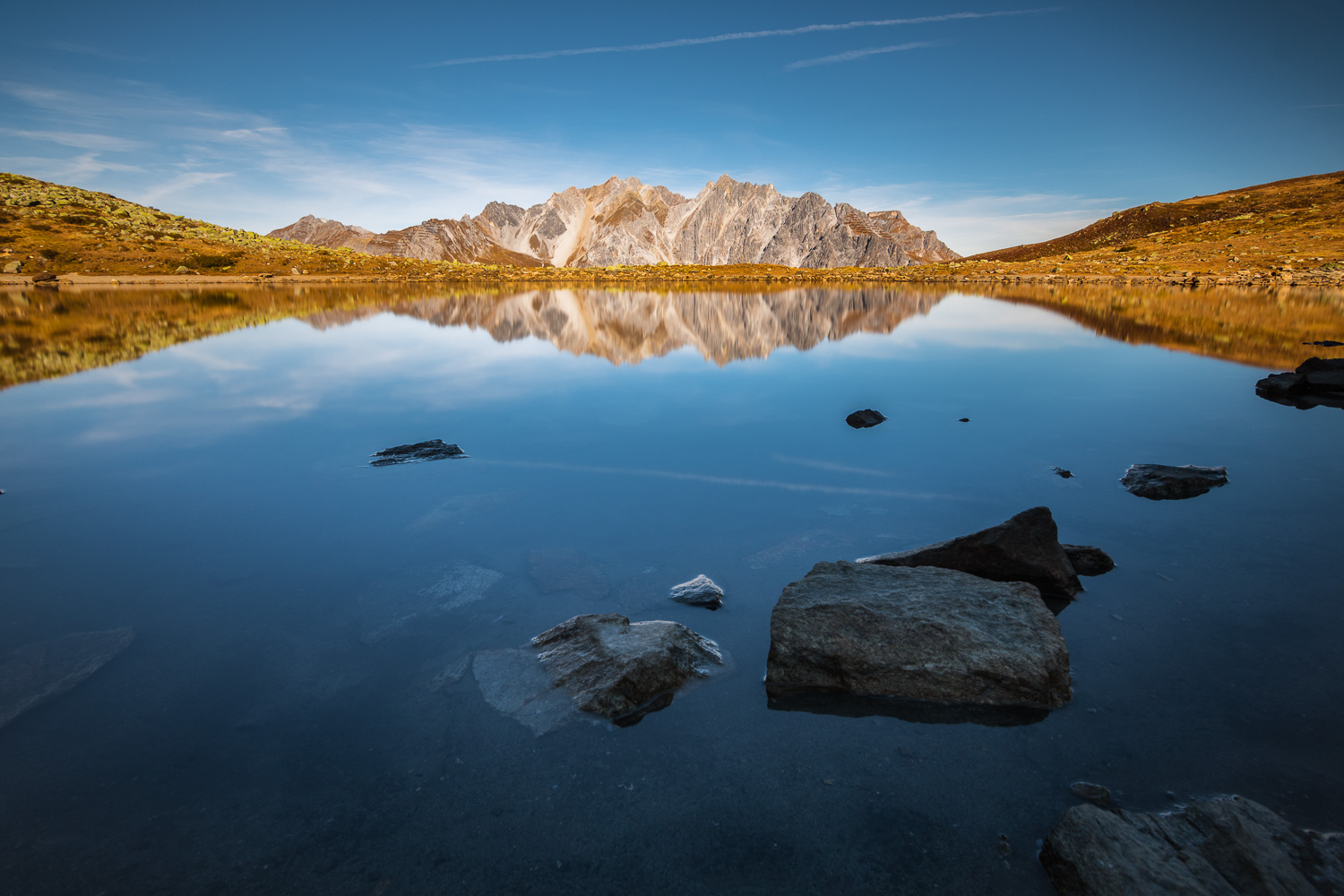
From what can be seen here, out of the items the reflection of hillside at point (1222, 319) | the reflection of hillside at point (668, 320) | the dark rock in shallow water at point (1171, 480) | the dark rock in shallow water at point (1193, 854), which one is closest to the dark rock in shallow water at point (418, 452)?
the dark rock in shallow water at point (1193, 854)

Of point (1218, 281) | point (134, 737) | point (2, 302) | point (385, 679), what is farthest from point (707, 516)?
point (1218, 281)

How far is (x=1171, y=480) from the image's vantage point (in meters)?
11.7

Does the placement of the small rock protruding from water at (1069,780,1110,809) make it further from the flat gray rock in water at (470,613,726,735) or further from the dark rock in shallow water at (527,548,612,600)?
the dark rock in shallow water at (527,548,612,600)

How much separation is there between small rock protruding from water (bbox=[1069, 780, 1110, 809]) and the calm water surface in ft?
0.58

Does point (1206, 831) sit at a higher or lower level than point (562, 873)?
higher

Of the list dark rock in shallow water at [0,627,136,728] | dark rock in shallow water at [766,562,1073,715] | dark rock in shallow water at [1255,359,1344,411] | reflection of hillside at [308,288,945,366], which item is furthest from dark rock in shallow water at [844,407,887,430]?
dark rock in shallow water at [0,627,136,728]

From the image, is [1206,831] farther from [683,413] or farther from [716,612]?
[683,413]

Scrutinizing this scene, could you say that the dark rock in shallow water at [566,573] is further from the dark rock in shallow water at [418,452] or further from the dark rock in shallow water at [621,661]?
the dark rock in shallow water at [418,452]

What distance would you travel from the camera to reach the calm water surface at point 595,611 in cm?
447

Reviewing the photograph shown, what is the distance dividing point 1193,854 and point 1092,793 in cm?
91

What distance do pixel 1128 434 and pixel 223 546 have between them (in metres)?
21.8

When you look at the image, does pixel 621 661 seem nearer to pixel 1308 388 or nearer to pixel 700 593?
pixel 700 593

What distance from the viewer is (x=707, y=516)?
1072 centimetres

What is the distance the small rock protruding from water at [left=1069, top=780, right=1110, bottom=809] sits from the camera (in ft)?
15.5
